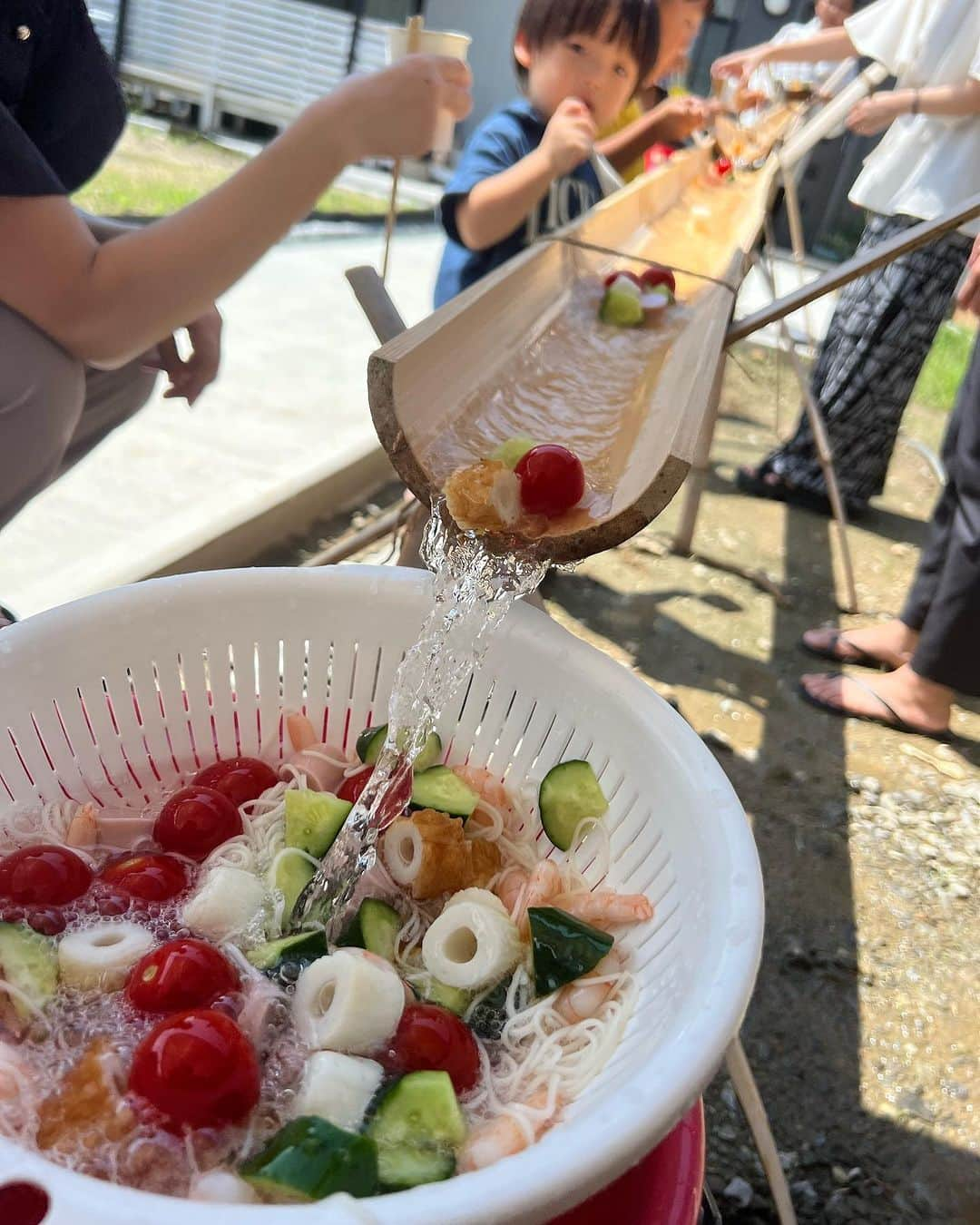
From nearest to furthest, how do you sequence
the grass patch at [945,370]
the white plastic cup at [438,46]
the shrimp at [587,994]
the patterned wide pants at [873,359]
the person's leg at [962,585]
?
the shrimp at [587,994] < the white plastic cup at [438,46] < the person's leg at [962,585] < the patterned wide pants at [873,359] < the grass patch at [945,370]

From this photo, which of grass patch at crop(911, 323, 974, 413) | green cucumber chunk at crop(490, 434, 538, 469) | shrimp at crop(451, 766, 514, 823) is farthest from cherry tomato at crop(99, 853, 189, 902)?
grass patch at crop(911, 323, 974, 413)

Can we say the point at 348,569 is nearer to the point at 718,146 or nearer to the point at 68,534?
the point at 68,534

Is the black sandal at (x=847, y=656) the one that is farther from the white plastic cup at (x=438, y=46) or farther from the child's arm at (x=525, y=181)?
the white plastic cup at (x=438, y=46)

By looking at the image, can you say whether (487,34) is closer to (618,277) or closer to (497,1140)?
(618,277)

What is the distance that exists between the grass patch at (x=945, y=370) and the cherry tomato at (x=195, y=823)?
16.1ft

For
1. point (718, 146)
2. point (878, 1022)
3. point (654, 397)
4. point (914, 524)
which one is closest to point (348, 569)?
point (654, 397)

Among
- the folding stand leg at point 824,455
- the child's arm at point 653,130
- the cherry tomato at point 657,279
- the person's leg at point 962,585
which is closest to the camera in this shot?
the person's leg at point 962,585

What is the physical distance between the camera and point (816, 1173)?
1599 millimetres

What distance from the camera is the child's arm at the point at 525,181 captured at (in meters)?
2.55

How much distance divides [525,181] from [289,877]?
2.04 meters

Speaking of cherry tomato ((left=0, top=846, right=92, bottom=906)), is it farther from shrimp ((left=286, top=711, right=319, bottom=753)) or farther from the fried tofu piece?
shrimp ((left=286, top=711, right=319, bottom=753))

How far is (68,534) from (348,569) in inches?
71.0

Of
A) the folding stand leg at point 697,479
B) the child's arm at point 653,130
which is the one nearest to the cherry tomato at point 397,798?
the folding stand leg at point 697,479

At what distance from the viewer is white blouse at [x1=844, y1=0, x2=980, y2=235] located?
3.21m
